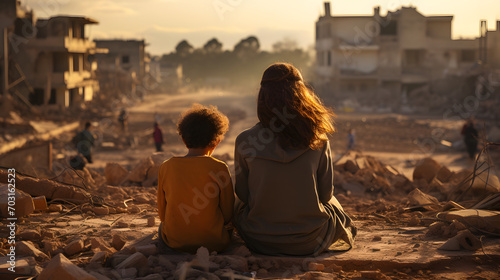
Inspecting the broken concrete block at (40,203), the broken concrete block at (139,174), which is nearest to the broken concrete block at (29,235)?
the broken concrete block at (40,203)

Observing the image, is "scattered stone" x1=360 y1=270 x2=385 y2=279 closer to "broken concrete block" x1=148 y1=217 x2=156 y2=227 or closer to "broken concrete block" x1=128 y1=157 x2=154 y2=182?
"broken concrete block" x1=148 y1=217 x2=156 y2=227

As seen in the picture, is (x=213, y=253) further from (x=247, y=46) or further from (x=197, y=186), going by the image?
(x=247, y=46)

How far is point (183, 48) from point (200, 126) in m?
77.7

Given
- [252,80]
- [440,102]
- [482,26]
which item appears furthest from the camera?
[252,80]

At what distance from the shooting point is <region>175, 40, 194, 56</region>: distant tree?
259 ft

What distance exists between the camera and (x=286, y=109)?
3.66 meters

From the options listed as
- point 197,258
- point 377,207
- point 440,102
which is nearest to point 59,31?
point 440,102

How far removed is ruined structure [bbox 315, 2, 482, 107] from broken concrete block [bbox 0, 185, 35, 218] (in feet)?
119

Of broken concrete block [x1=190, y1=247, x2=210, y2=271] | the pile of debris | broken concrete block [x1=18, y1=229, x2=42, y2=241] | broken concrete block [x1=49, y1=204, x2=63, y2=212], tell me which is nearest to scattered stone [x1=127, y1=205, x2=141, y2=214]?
the pile of debris

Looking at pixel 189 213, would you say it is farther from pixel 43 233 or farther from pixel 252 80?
pixel 252 80

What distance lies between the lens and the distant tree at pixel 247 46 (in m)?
77.2

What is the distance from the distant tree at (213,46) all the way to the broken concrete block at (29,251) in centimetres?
7572

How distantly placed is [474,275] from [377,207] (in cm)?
277

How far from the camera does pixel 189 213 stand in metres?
3.71
